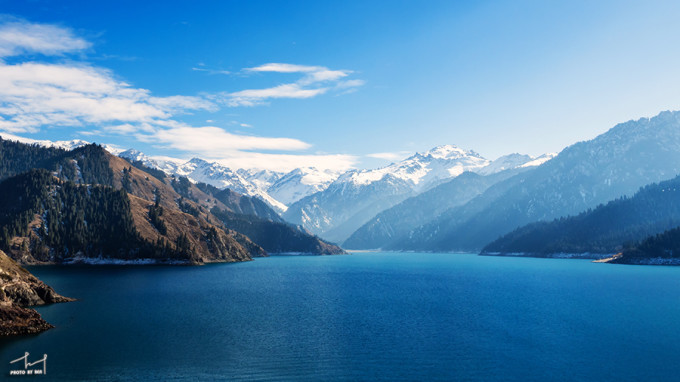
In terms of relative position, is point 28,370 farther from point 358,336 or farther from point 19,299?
point 358,336

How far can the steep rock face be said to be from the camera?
7256cm

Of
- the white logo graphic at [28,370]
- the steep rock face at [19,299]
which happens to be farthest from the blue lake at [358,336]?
the steep rock face at [19,299]

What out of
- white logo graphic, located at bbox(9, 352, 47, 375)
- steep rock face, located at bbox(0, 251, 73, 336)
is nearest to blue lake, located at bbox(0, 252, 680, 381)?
white logo graphic, located at bbox(9, 352, 47, 375)

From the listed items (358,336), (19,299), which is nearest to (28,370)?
(19,299)

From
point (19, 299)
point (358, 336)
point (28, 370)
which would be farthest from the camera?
point (19, 299)

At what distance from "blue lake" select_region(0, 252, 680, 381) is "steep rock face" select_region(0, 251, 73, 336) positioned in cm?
337

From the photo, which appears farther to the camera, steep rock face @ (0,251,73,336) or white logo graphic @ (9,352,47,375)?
steep rock face @ (0,251,73,336)

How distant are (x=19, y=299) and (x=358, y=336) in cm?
6425

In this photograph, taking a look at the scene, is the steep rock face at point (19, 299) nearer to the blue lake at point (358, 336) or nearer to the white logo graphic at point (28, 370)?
the blue lake at point (358, 336)

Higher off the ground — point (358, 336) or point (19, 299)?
point (19, 299)

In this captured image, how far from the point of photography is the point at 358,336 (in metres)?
75.1

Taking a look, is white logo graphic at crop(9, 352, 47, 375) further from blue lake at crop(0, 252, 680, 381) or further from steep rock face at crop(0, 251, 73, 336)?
steep rock face at crop(0, 251, 73, 336)

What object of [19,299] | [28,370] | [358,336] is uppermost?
[19,299]

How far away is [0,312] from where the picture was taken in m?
73.3
